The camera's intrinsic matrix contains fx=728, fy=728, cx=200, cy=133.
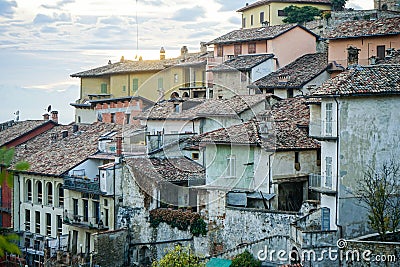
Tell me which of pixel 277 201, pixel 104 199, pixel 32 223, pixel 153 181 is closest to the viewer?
pixel 277 201

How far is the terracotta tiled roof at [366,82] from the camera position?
23.0 meters

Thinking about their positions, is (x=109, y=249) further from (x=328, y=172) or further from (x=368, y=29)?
(x=368, y=29)

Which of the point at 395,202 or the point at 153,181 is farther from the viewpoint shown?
the point at 153,181

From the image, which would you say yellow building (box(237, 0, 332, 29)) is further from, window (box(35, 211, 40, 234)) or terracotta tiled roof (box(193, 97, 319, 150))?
terracotta tiled roof (box(193, 97, 319, 150))

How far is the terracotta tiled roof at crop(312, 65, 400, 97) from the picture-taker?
22984 millimetres

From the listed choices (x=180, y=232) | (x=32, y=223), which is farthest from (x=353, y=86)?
(x=32, y=223)

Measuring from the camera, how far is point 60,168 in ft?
126

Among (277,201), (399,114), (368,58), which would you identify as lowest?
(277,201)

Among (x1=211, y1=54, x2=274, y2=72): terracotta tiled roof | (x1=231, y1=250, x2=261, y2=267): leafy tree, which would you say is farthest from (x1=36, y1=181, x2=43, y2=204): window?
(x1=231, y1=250, x2=261, y2=267): leafy tree

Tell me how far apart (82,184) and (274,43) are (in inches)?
596

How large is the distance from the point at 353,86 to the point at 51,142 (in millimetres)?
25640

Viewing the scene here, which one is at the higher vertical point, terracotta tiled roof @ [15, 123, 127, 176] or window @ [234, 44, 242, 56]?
window @ [234, 44, 242, 56]

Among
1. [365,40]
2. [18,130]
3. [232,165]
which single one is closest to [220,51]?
[365,40]

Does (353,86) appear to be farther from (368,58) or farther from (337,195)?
(368,58)
